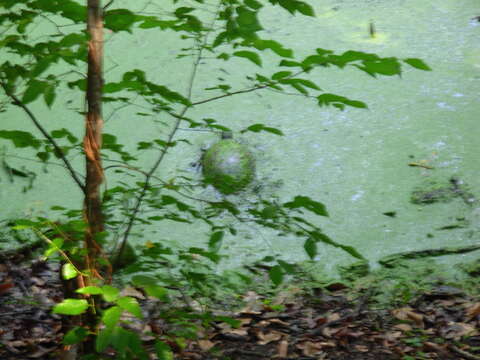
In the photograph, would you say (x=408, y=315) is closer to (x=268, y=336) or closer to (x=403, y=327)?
(x=403, y=327)

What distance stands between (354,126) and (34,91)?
2.05 meters

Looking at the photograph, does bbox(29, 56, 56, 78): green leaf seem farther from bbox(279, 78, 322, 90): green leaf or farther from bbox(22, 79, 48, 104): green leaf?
bbox(279, 78, 322, 90): green leaf

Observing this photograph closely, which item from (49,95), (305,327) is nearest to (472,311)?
(305,327)

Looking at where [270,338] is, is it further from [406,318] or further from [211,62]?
[211,62]

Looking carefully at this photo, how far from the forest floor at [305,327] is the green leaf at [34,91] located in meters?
0.82

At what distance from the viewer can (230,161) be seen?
2.63m

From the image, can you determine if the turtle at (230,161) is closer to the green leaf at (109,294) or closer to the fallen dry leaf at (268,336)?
the fallen dry leaf at (268,336)

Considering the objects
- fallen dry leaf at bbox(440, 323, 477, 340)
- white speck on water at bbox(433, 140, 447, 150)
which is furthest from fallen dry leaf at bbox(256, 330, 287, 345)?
white speck on water at bbox(433, 140, 447, 150)

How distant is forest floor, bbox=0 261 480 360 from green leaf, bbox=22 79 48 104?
821 millimetres

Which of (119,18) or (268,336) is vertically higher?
(119,18)

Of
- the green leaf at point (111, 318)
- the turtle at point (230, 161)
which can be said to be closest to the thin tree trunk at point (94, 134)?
the green leaf at point (111, 318)

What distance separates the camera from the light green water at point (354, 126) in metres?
2.33

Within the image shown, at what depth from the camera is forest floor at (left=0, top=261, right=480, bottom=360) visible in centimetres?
167

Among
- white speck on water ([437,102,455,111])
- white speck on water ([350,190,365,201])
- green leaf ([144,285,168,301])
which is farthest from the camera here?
white speck on water ([437,102,455,111])
